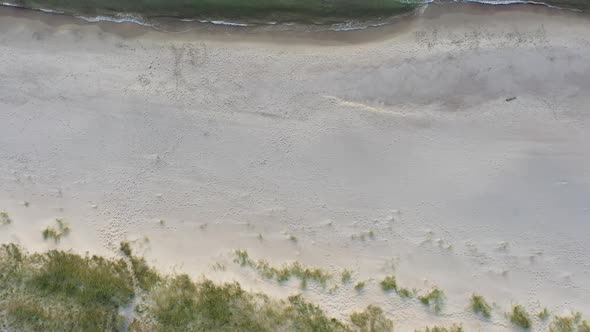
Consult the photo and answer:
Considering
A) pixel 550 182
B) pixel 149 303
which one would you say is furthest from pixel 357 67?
pixel 149 303

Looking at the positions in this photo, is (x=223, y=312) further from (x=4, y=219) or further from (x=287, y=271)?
(x=4, y=219)

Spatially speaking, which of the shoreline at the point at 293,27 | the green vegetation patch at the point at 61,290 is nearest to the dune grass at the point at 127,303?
the green vegetation patch at the point at 61,290

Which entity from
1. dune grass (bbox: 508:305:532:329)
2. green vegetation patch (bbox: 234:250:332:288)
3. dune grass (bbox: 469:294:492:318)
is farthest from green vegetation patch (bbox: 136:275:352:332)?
dune grass (bbox: 508:305:532:329)

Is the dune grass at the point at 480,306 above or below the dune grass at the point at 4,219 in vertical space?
below

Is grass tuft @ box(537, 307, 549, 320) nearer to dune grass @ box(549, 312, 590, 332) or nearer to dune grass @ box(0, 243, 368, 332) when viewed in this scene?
dune grass @ box(549, 312, 590, 332)

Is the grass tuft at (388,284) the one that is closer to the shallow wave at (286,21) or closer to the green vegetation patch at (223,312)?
the green vegetation patch at (223,312)
